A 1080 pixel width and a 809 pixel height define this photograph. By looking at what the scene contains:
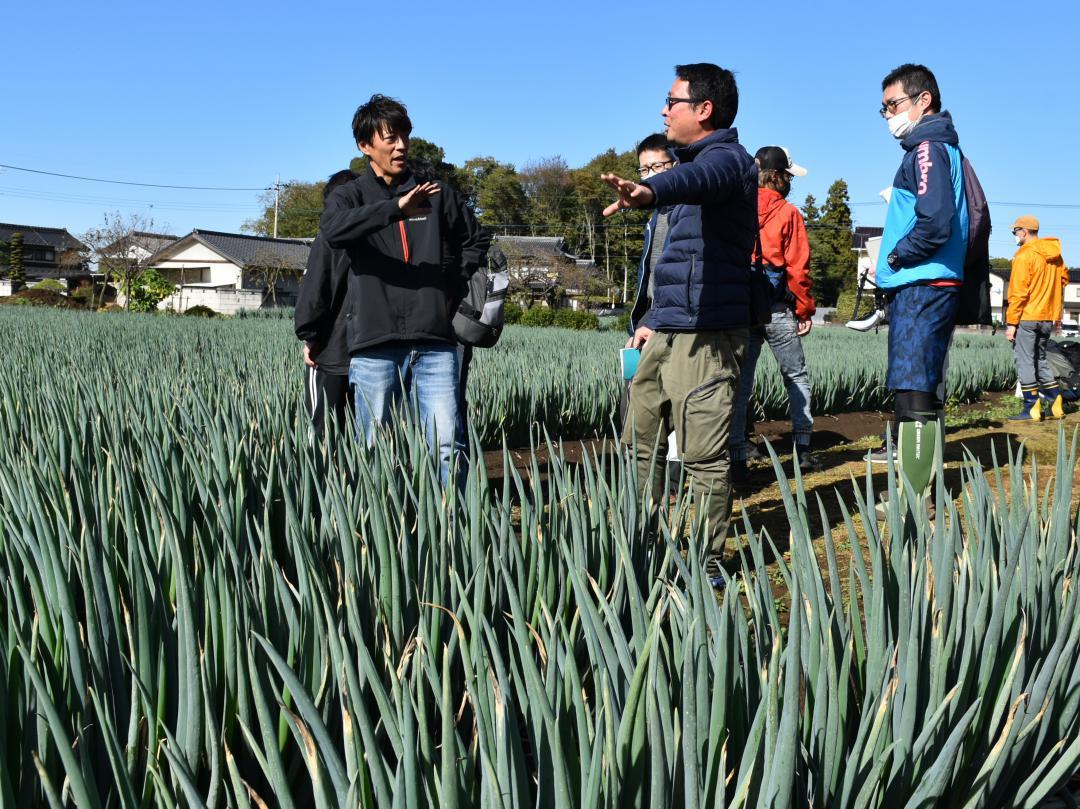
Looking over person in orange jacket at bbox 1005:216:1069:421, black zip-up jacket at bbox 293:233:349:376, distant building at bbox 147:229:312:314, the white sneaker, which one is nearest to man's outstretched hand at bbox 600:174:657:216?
black zip-up jacket at bbox 293:233:349:376

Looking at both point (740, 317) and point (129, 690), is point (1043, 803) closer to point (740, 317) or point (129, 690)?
point (129, 690)

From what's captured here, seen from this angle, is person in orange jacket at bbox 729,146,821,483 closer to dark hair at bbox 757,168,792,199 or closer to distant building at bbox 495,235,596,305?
dark hair at bbox 757,168,792,199

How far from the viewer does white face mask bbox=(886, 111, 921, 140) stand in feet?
11.1

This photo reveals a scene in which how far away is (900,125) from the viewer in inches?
134

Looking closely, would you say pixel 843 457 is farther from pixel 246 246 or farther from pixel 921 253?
pixel 246 246

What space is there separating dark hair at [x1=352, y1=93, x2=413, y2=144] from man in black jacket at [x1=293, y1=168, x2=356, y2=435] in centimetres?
24

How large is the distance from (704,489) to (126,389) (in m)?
2.01

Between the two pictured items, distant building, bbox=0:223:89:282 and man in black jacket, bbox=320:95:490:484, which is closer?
man in black jacket, bbox=320:95:490:484

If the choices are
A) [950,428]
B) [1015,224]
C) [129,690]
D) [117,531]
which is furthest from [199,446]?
[1015,224]

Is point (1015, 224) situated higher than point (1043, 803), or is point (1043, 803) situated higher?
point (1015, 224)

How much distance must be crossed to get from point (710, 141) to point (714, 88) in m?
0.15

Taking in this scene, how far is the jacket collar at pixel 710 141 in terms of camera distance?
2.65 meters

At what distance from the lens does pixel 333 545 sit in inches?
63.0

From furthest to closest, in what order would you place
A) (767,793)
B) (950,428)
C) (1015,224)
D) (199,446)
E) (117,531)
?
(1015,224) < (950,428) < (199,446) < (117,531) < (767,793)
